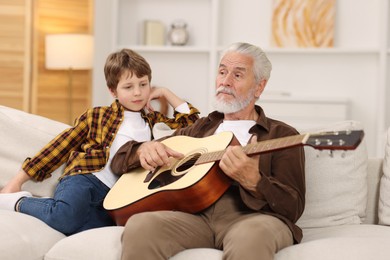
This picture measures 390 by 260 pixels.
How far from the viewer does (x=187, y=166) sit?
2.56 m

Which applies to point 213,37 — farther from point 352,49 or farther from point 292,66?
point 352,49

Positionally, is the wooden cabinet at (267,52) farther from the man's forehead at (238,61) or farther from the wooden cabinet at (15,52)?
the man's forehead at (238,61)

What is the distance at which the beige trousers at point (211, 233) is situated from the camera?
2121mm

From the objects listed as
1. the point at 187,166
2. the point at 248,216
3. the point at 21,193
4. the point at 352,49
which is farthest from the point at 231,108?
the point at 352,49

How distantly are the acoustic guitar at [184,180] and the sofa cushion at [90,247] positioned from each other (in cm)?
17

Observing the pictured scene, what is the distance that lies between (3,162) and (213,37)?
11.1ft

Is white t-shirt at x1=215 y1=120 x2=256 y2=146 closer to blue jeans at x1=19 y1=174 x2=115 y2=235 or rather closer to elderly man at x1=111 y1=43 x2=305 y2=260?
elderly man at x1=111 y1=43 x2=305 y2=260

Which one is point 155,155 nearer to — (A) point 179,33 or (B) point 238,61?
(B) point 238,61

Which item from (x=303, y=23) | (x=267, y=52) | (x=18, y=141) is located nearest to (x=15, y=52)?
(x=267, y=52)

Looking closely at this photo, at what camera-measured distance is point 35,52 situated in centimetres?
600

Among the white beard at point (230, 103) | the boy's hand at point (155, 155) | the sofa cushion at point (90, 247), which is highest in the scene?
the white beard at point (230, 103)

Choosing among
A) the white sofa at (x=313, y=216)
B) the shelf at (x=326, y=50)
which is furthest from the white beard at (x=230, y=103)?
the shelf at (x=326, y=50)

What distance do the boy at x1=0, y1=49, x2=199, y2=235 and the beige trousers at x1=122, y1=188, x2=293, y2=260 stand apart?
0.40 metres

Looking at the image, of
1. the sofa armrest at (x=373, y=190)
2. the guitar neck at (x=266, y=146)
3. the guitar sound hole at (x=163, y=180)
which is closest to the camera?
the guitar neck at (x=266, y=146)
